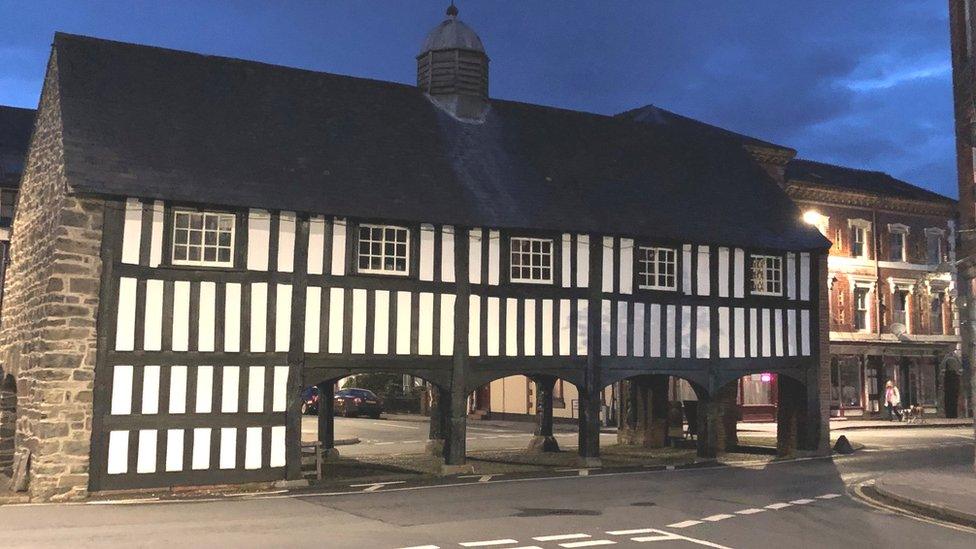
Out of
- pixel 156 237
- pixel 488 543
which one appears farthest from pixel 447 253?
pixel 488 543

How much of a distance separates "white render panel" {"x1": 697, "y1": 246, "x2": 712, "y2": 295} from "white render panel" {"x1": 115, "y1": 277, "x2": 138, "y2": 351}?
42.5 feet

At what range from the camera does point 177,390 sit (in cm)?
1625

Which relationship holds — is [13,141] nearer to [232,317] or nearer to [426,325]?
[232,317]

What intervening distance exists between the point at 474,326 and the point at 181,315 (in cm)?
603

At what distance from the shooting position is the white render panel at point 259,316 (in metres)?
17.0

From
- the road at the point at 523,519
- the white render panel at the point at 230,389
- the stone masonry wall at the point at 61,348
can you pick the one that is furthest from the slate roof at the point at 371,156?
the road at the point at 523,519

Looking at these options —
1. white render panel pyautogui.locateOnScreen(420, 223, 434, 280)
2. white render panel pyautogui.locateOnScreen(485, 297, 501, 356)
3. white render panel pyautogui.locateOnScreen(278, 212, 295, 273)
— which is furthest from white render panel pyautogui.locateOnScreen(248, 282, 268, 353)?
white render panel pyautogui.locateOnScreen(485, 297, 501, 356)

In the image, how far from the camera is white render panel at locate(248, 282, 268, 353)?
17000 millimetres

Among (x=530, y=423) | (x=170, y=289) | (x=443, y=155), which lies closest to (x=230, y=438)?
(x=170, y=289)

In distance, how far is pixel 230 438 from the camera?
16.6m

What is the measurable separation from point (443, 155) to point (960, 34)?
12621 mm

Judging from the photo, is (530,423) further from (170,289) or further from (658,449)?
(170,289)

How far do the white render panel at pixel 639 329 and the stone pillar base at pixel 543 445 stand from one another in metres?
4.52

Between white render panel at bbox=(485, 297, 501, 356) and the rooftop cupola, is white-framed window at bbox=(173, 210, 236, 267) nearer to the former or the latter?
white render panel at bbox=(485, 297, 501, 356)
